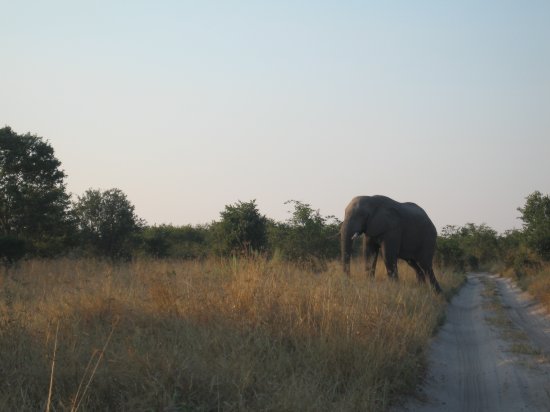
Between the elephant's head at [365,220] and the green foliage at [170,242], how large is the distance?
17.1 ft

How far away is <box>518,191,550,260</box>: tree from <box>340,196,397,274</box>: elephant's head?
47.0ft

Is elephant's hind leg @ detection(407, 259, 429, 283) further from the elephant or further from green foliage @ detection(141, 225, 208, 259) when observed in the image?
green foliage @ detection(141, 225, 208, 259)

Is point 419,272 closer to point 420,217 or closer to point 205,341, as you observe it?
point 420,217

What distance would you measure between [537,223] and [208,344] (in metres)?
26.7

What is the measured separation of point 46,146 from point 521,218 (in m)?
25.1

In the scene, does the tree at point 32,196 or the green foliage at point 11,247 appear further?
the tree at point 32,196

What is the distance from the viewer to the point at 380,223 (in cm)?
1554

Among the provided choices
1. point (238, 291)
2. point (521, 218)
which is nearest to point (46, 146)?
point (238, 291)

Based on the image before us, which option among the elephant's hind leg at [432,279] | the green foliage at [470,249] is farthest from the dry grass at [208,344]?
the green foliage at [470,249]

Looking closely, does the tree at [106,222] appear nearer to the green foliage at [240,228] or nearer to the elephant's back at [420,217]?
the green foliage at [240,228]

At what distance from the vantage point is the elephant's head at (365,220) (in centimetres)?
1527

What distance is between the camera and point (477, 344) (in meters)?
9.88

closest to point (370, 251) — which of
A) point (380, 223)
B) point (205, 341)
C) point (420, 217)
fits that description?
point (380, 223)

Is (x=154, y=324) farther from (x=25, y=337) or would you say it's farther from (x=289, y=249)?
(x=289, y=249)
